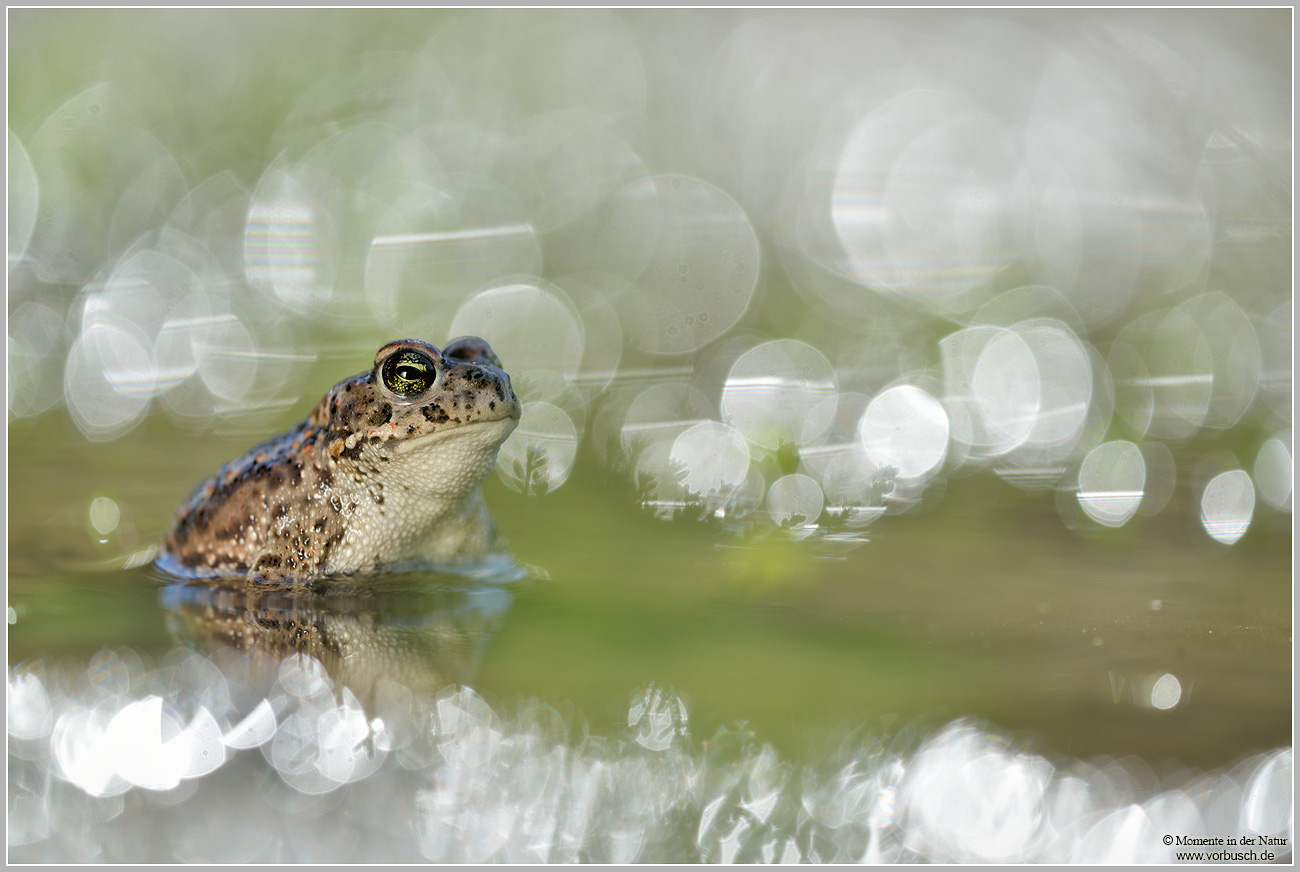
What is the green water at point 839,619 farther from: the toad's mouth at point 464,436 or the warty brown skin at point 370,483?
the toad's mouth at point 464,436

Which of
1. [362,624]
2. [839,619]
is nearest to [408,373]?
[362,624]

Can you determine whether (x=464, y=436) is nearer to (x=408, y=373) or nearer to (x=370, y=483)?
(x=408, y=373)

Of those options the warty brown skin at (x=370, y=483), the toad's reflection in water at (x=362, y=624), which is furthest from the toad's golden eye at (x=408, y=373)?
the toad's reflection in water at (x=362, y=624)

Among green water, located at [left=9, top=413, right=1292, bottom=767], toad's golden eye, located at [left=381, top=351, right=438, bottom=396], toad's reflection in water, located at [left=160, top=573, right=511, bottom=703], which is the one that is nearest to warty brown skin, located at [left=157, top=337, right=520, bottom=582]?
toad's golden eye, located at [left=381, top=351, right=438, bottom=396]

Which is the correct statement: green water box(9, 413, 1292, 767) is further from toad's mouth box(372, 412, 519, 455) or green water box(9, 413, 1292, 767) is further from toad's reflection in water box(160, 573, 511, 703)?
toad's mouth box(372, 412, 519, 455)

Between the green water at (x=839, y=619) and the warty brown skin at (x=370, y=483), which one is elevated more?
the warty brown skin at (x=370, y=483)
